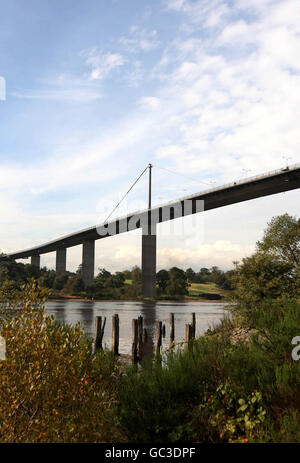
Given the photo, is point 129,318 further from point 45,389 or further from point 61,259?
point 61,259

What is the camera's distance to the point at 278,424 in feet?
20.4

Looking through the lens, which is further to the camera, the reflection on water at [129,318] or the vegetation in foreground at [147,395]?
the reflection on water at [129,318]

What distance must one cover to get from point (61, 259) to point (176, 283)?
28.6m

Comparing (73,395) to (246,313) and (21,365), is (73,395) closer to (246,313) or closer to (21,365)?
(21,365)

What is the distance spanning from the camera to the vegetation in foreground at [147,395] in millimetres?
6207

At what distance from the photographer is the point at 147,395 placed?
21.6 ft

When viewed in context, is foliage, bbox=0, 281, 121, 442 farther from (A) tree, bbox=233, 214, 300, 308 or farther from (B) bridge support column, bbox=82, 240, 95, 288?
(B) bridge support column, bbox=82, 240, 95, 288

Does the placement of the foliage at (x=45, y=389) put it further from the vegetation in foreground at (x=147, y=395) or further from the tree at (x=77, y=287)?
the tree at (x=77, y=287)

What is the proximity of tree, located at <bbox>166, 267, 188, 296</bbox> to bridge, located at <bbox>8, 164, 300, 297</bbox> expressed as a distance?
20.3 m

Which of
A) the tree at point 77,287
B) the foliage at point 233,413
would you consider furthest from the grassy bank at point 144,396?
the tree at point 77,287

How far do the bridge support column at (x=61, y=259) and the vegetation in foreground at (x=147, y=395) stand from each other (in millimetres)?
95945

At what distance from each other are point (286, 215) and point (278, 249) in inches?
171

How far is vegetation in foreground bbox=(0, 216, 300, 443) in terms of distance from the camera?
20.4ft
